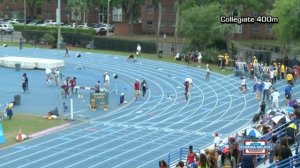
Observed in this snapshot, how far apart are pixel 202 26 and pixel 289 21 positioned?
8370 mm

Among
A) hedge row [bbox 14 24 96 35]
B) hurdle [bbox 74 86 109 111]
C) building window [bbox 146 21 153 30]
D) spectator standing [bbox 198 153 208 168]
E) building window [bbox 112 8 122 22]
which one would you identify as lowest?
hurdle [bbox 74 86 109 111]

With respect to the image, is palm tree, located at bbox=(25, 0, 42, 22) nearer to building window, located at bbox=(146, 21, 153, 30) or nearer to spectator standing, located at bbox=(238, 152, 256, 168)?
building window, located at bbox=(146, 21, 153, 30)

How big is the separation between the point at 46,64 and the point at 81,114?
18824 millimetres

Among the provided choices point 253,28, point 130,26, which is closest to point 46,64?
point 130,26

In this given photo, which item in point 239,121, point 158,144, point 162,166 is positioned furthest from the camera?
point 239,121

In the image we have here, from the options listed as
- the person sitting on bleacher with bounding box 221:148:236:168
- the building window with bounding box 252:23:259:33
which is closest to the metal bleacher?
the person sitting on bleacher with bounding box 221:148:236:168

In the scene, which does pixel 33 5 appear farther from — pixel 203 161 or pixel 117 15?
pixel 203 161

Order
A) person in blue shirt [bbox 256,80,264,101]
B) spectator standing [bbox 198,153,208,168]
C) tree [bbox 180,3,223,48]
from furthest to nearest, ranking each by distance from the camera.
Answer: tree [bbox 180,3,223,48] → person in blue shirt [bbox 256,80,264,101] → spectator standing [bbox 198,153,208,168]

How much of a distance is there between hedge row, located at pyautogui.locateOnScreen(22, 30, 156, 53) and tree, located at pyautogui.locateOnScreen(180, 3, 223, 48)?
21.1 ft

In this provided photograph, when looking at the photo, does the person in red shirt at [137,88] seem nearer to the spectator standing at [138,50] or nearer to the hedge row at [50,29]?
the spectator standing at [138,50]

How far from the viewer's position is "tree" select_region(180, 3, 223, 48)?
2432 inches

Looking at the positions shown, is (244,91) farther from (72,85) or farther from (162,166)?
(162,166)

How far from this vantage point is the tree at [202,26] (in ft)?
203

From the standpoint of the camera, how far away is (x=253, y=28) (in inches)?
3359
